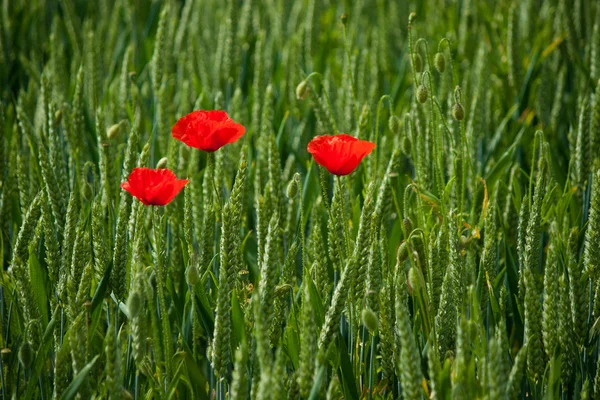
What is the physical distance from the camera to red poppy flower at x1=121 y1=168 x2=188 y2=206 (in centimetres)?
99

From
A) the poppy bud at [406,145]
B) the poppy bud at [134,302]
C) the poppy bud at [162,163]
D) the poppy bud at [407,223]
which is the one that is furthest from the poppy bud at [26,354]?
the poppy bud at [406,145]

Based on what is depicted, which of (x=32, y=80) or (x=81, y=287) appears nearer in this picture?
(x=81, y=287)

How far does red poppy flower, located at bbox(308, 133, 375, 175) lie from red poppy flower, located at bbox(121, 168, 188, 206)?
0.19m

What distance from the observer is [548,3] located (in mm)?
2480

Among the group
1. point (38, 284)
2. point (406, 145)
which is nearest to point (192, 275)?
point (38, 284)

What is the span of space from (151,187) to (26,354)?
251 millimetres

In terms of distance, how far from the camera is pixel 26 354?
96 cm

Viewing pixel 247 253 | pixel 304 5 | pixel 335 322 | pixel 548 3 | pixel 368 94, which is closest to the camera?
pixel 335 322

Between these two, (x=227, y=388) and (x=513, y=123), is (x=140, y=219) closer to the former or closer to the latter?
(x=227, y=388)

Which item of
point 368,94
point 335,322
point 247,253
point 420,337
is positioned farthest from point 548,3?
point 335,322

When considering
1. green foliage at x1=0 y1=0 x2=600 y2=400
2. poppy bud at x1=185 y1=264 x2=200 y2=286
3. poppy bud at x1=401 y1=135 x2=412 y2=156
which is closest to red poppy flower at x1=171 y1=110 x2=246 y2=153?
green foliage at x1=0 y1=0 x2=600 y2=400

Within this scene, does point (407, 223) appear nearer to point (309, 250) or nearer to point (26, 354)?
point (309, 250)

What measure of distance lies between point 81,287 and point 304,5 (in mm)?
1842

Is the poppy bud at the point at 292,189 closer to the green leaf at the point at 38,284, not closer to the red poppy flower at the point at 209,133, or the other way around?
the red poppy flower at the point at 209,133
